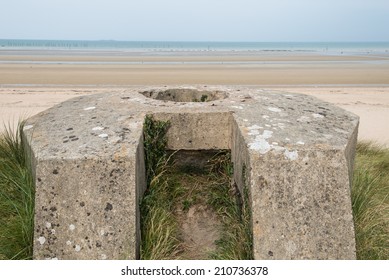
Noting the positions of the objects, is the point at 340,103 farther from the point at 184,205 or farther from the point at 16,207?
the point at 16,207

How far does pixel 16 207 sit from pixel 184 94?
2776 millimetres

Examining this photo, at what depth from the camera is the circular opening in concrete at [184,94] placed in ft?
18.2

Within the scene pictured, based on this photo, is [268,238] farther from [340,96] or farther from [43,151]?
[340,96]

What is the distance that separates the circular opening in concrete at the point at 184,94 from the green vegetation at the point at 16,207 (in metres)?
1.83

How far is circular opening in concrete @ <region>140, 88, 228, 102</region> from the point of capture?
555cm

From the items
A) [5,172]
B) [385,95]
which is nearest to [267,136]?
[5,172]

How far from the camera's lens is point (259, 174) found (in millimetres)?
3262

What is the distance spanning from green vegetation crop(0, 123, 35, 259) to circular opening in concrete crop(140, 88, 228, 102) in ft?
5.99

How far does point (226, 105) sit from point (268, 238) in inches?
69.3

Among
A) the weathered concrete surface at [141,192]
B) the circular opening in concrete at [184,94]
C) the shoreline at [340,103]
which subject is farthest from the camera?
the shoreline at [340,103]

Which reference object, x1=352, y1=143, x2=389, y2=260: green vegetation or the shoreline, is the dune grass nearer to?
x1=352, y1=143, x2=389, y2=260: green vegetation

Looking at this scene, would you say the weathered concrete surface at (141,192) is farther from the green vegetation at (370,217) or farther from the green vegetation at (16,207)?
the green vegetation at (370,217)

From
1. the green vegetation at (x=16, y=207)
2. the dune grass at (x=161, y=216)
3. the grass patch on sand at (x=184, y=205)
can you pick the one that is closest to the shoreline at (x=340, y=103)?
the green vegetation at (x=16, y=207)

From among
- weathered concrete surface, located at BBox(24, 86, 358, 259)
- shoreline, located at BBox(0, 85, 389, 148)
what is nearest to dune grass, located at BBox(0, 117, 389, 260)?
weathered concrete surface, located at BBox(24, 86, 358, 259)
